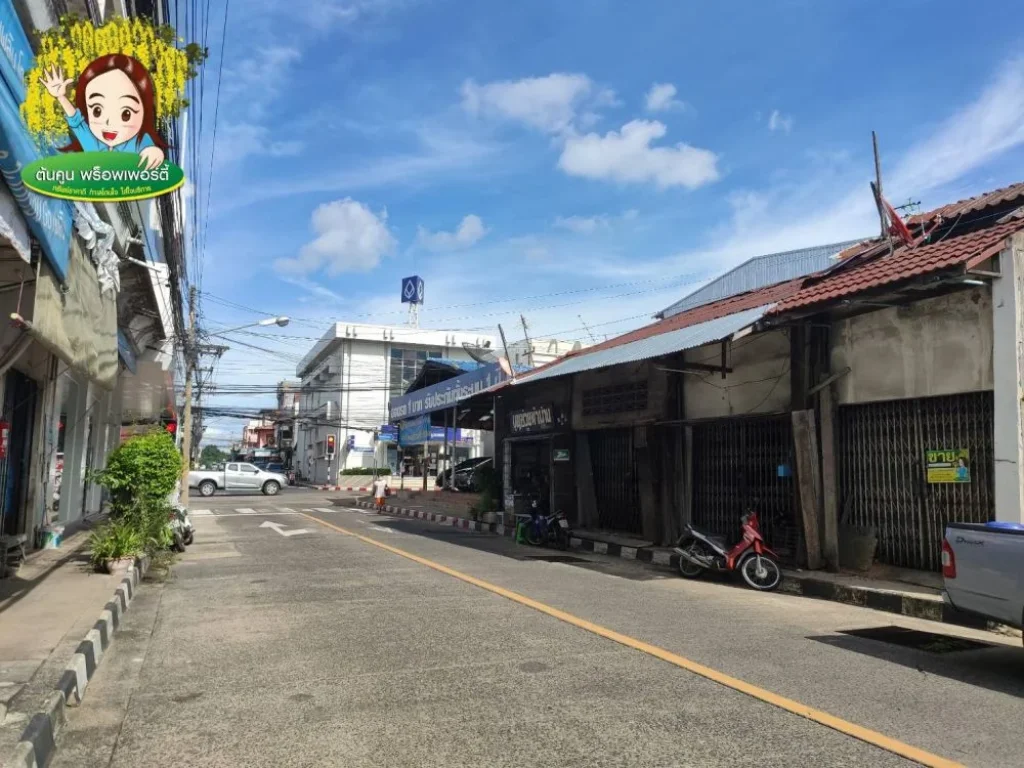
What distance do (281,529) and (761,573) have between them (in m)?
12.0

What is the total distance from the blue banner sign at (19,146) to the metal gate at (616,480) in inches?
476

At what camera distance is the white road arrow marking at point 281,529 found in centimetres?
1727

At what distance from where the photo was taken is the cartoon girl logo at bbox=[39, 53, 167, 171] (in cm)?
628

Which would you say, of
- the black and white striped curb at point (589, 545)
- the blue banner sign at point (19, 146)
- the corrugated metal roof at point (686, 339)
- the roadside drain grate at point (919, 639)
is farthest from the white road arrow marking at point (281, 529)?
the roadside drain grate at point (919, 639)

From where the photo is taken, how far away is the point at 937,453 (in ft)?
32.4

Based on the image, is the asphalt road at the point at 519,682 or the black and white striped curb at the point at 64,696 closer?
the black and white striped curb at the point at 64,696

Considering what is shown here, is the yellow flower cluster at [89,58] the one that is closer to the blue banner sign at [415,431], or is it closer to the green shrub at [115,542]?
the green shrub at [115,542]

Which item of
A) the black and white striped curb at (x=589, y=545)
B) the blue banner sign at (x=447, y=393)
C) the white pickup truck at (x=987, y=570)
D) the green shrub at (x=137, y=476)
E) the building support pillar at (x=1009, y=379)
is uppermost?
the blue banner sign at (x=447, y=393)

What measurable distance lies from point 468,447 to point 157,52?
1734 inches

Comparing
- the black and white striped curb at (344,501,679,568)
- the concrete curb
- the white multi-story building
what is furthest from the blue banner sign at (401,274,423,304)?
the concrete curb

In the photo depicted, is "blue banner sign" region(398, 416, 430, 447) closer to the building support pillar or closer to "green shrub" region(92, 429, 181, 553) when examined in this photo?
"green shrub" region(92, 429, 181, 553)

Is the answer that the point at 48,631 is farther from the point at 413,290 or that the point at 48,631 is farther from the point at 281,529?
the point at 413,290

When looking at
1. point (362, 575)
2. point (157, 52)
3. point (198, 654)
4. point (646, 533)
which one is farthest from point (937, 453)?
point (157, 52)

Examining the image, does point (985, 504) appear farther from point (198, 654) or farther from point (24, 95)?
point (24, 95)
